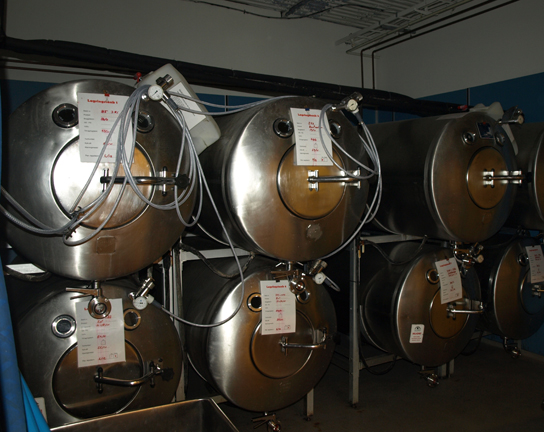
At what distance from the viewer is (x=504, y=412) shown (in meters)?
2.38

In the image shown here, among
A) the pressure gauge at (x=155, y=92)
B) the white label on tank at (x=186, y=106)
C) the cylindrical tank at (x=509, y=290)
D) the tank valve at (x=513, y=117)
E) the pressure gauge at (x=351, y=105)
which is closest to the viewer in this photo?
the pressure gauge at (x=155, y=92)

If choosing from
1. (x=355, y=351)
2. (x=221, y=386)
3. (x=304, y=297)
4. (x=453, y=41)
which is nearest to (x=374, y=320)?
(x=355, y=351)

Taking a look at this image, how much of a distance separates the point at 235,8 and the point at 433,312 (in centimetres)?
306

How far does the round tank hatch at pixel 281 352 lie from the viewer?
70.4 inches

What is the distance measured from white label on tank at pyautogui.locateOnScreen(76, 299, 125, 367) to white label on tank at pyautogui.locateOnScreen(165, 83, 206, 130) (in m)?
0.76

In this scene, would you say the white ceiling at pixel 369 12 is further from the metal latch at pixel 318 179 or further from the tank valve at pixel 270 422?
the tank valve at pixel 270 422

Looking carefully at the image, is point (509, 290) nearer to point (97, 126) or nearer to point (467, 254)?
→ point (467, 254)

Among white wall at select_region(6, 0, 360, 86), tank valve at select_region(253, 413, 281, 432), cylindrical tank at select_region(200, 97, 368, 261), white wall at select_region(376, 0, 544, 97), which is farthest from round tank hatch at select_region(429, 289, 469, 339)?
white wall at select_region(6, 0, 360, 86)

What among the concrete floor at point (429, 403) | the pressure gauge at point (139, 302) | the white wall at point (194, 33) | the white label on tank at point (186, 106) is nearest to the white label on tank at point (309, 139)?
the white label on tank at point (186, 106)

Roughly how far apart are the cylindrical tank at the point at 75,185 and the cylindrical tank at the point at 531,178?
7.27ft

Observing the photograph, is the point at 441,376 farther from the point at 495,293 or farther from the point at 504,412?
the point at 495,293

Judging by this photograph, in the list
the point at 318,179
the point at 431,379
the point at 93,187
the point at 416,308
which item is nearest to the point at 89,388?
the point at 93,187

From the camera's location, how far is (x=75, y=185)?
1.33 meters

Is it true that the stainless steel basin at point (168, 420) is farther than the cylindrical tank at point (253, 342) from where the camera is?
No
